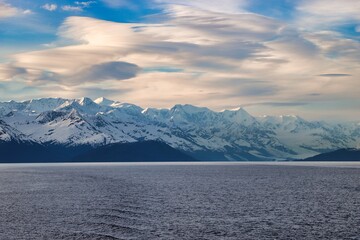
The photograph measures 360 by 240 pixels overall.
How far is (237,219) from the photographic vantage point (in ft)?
318

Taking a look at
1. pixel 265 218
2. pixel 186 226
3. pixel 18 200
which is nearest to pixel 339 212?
pixel 265 218

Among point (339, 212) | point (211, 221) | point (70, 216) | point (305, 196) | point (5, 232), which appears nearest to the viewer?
point (5, 232)

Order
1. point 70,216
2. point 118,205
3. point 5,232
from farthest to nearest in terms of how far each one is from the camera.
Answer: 1. point 118,205
2. point 70,216
3. point 5,232

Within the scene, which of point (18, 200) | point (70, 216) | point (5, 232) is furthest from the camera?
point (18, 200)

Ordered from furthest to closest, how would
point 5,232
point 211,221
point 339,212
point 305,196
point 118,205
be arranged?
point 305,196, point 118,205, point 339,212, point 211,221, point 5,232

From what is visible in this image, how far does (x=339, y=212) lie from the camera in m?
108

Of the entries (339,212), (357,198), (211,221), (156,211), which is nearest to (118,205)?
(156,211)

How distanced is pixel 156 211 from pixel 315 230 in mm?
36644

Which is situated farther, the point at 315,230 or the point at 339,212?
the point at 339,212

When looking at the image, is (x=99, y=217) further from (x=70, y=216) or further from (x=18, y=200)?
(x=18, y=200)

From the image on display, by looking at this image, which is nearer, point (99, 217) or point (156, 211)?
point (99, 217)

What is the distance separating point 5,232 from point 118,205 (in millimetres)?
39428

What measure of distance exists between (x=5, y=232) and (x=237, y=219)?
42.4 m

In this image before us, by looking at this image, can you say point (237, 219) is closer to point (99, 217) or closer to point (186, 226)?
point (186, 226)
